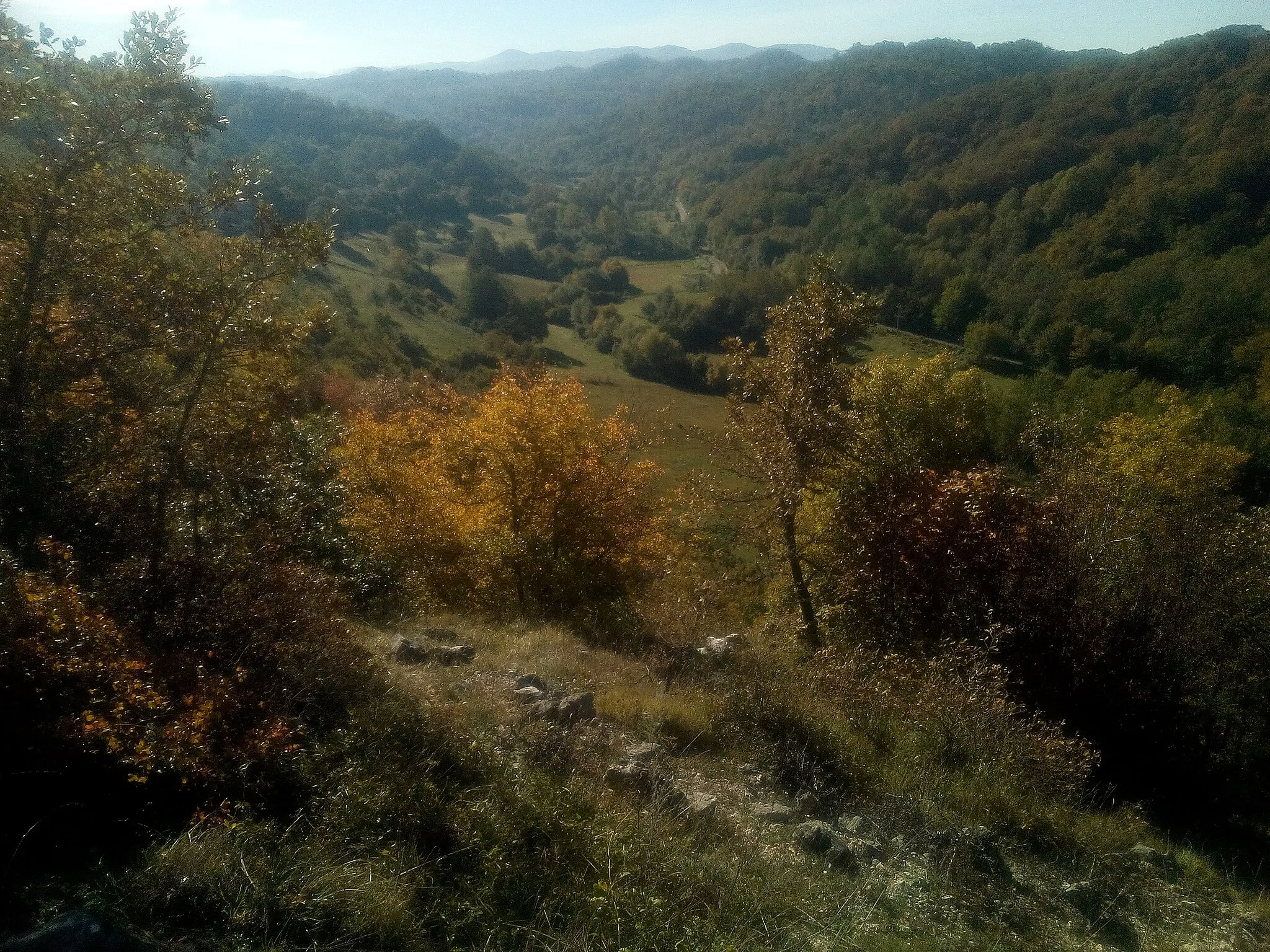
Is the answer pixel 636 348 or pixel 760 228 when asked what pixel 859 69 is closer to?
pixel 760 228

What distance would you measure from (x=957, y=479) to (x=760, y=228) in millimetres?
107413

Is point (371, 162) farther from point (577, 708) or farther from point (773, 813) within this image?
point (773, 813)

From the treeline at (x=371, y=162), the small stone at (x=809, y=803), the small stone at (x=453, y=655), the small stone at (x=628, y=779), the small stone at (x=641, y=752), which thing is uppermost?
the treeline at (x=371, y=162)

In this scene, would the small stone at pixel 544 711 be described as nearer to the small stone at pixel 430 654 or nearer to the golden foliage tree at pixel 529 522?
the small stone at pixel 430 654

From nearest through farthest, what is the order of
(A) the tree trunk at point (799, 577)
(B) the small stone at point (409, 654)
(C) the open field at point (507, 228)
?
(B) the small stone at point (409, 654) → (A) the tree trunk at point (799, 577) → (C) the open field at point (507, 228)

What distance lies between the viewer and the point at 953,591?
9.85 metres

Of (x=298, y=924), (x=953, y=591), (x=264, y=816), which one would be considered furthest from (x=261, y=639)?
(x=953, y=591)

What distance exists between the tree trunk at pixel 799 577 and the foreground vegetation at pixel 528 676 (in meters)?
0.29

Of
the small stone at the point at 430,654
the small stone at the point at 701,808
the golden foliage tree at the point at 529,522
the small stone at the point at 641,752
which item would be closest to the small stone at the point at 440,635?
the small stone at the point at 430,654

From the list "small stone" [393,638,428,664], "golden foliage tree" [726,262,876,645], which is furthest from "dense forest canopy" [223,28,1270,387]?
"small stone" [393,638,428,664]

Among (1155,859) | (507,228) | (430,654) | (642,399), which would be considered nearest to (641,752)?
(430,654)

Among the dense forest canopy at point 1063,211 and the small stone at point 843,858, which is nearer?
the small stone at point 843,858

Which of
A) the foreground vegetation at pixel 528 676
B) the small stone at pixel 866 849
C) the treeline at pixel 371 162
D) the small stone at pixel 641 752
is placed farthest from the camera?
the treeline at pixel 371 162

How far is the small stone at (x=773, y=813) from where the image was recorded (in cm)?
585
